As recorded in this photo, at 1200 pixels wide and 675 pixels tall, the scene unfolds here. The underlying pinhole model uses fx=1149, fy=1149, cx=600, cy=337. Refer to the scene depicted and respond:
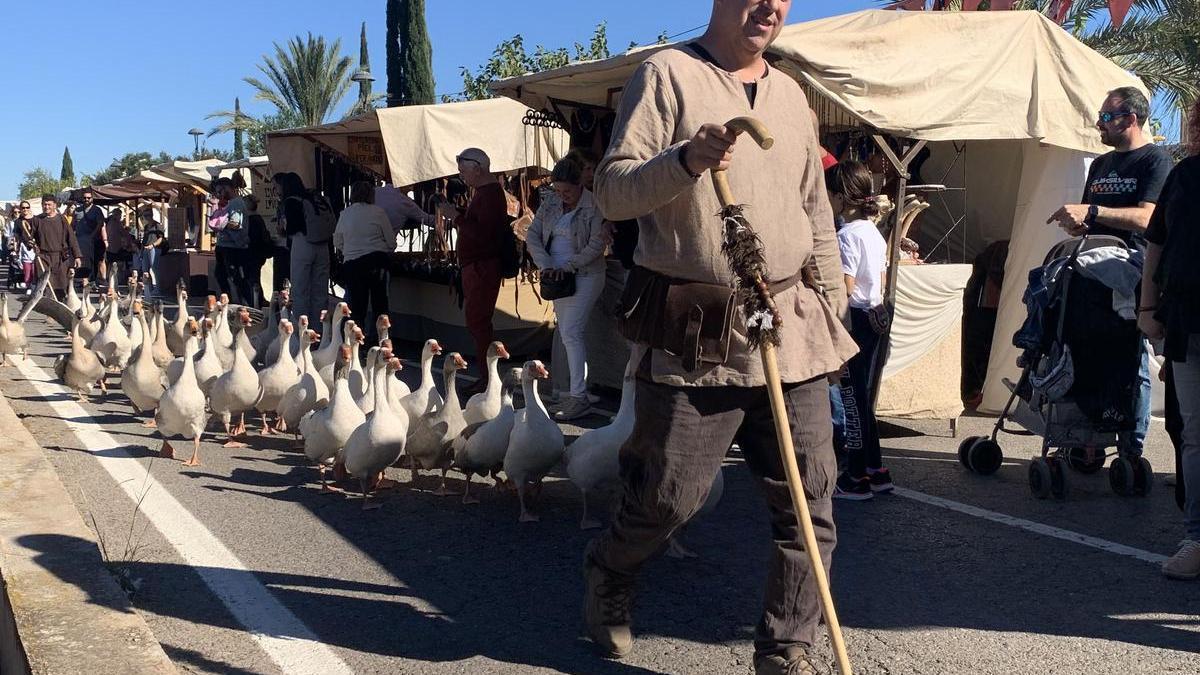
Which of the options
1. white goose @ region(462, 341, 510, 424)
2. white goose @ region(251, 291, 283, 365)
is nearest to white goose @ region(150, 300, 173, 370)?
white goose @ region(251, 291, 283, 365)

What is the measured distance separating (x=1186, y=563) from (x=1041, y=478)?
4.93ft

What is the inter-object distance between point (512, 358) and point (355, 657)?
8311mm

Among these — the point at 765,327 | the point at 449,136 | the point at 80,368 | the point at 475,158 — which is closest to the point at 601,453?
the point at 765,327

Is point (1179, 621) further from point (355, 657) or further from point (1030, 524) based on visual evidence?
point (355, 657)

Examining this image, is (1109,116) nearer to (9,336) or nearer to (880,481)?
(880,481)

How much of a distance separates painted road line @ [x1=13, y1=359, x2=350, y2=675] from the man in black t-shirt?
4.48 meters

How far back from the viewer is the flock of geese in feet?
19.3

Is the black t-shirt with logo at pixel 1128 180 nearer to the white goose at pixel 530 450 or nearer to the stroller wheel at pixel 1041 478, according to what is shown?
the stroller wheel at pixel 1041 478

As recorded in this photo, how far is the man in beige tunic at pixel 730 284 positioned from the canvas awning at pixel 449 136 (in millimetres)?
8907

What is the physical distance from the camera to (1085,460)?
6836mm

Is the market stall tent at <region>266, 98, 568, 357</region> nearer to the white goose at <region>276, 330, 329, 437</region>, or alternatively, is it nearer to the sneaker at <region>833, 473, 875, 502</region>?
the white goose at <region>276, 330, 329, 437</region>

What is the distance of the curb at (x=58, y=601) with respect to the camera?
3.62 m

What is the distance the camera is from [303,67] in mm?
39719

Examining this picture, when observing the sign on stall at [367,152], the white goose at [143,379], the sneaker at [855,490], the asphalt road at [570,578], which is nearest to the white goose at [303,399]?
the asphalt road at [570,578]
